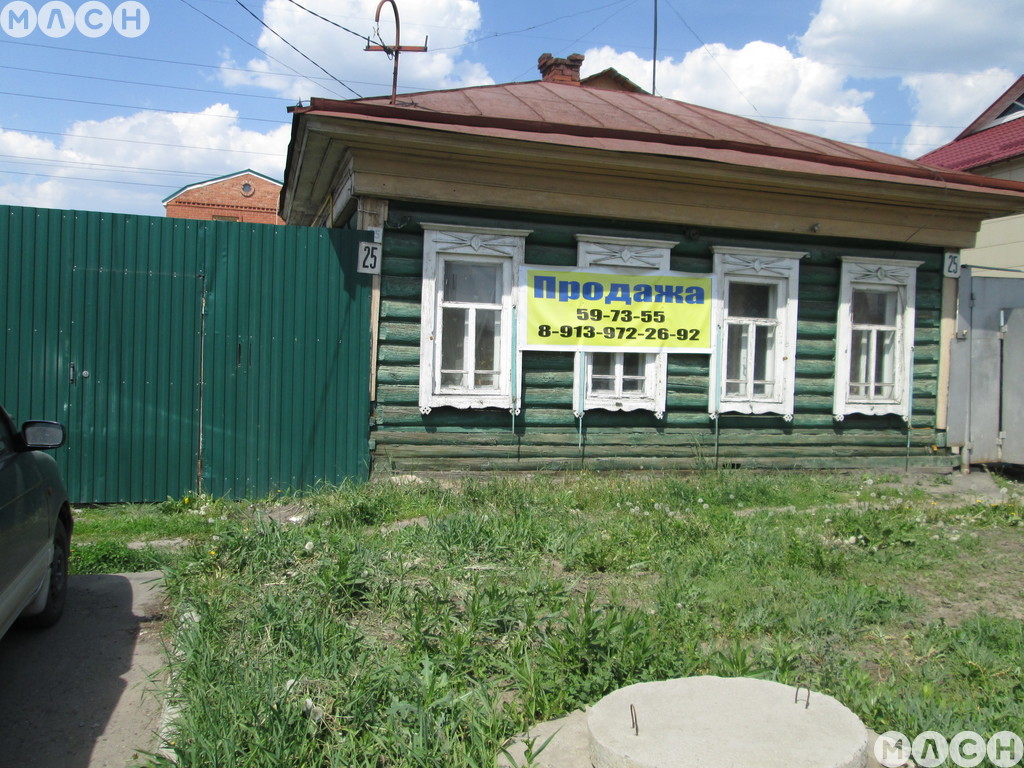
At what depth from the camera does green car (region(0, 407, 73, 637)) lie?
138 inches

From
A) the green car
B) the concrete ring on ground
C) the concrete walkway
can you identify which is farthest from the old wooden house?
the concrete ring on ground

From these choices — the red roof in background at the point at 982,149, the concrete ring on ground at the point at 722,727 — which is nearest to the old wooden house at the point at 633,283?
the concrete ring on ground at the point at 722,727

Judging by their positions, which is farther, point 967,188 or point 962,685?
point 967,188

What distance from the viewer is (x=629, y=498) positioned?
7395 mm

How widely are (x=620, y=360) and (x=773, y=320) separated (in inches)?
77.9

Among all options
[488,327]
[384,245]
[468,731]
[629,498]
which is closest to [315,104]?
[384,245]

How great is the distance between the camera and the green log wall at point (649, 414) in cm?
816

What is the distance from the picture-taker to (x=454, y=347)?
849cm

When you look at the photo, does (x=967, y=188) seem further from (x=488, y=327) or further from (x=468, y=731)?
(x=468, y=731)

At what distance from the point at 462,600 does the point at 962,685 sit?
92.5 inches

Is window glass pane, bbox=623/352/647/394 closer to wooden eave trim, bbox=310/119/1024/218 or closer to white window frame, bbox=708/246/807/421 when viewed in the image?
white window frame, bbox=708/246/807/421

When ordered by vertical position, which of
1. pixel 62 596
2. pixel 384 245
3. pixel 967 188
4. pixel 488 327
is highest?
pixel 967 188

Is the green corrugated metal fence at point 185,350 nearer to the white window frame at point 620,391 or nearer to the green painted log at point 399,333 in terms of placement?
the green painted log at point 399,333

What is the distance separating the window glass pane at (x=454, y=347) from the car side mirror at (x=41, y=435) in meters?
4.45
